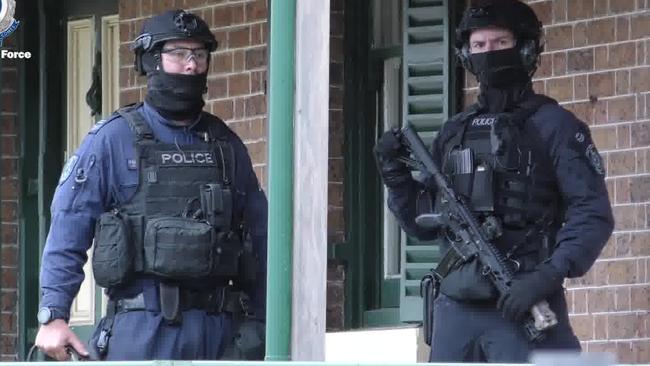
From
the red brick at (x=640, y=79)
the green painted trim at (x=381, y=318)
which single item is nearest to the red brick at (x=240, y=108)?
the green painted trim at (x=381, y=318)

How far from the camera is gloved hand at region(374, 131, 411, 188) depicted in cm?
841

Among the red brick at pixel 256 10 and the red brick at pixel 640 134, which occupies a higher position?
the red brick at pixel 256 10

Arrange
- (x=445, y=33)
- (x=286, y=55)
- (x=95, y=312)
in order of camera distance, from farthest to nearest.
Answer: (x=95, y=312), (x=445, y=33), (x=286, y=55)

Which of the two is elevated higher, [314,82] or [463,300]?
[314,82]

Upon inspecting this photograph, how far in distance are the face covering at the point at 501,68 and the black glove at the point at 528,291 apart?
791 mm

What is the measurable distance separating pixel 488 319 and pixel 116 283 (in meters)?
1.39

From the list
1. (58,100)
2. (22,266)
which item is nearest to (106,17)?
(58,100)

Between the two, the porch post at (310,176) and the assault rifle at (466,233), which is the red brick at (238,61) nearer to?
the assault rifle at (466,233)

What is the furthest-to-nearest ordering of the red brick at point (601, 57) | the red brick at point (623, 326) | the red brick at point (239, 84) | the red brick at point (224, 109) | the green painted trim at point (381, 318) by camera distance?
the red brick at point (224, 109) < the red brick at point (239, 84) < the green painted trim at point (381, 318) < the red brick at point (601, 57) < the red brick at point (623, 326)

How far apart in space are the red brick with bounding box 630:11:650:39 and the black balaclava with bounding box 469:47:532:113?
1.28 metres

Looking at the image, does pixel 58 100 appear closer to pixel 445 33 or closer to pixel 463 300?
pixel 445 33

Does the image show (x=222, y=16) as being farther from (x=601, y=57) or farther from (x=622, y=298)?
(x=622, y=298)

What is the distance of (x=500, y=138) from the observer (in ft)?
27.0

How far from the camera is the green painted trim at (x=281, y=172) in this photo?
25.6ft
